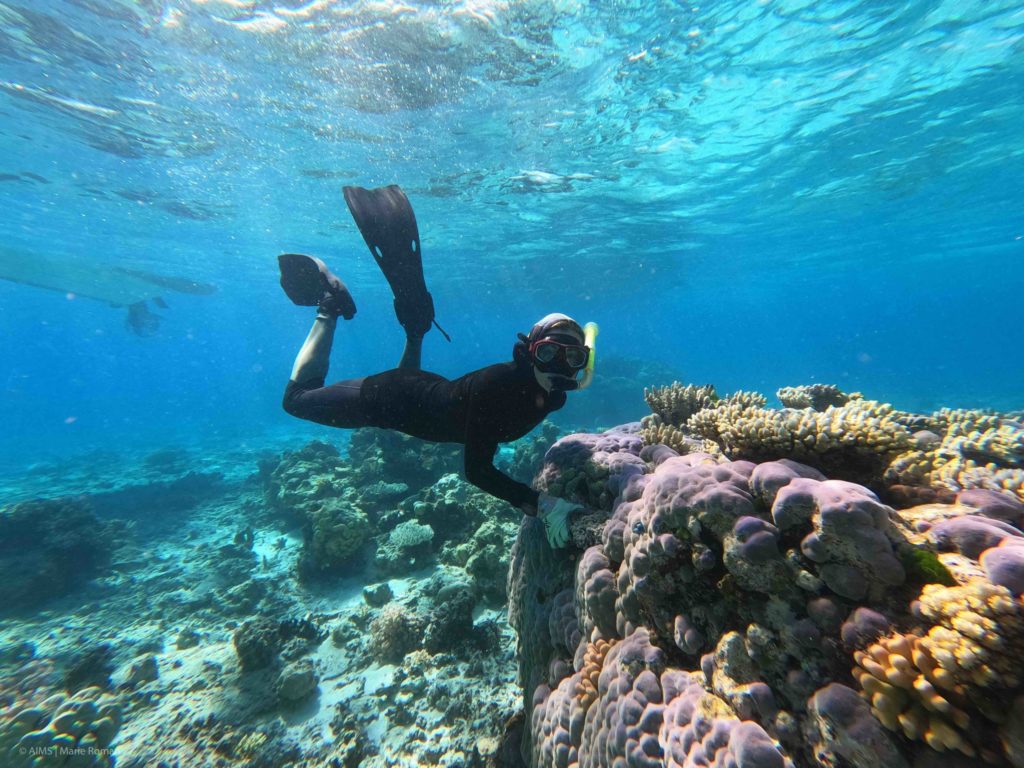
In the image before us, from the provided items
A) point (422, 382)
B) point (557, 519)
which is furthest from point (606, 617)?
point (422, 382)

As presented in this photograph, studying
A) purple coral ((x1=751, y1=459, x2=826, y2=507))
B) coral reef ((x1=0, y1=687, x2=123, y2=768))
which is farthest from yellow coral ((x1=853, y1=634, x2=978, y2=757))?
coral reef ((x1=0, y1=687, x2=123, y2=768))

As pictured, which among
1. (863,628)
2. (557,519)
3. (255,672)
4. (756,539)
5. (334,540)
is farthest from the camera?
(334,540)

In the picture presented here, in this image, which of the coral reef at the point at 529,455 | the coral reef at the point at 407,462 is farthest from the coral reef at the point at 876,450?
the coral reef at the point at 407,462

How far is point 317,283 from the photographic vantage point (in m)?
6.59

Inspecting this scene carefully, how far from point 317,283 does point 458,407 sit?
3764 millimetres

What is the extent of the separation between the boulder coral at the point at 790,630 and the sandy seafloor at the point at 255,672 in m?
1.99

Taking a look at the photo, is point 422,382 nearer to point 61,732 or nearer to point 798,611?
point 798,611

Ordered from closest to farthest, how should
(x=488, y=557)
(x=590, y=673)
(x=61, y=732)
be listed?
(x=590, y=673)
(x=61, y=732)
(x=488, y=557)

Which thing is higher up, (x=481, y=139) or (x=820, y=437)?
(x=481, y=139)

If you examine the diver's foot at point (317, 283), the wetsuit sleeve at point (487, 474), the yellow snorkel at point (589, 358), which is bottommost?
the wetsuit sleeve at point (487, 474)

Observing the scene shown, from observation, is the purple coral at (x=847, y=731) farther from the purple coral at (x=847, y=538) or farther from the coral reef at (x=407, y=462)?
the coral reef at (x=407, y=462)

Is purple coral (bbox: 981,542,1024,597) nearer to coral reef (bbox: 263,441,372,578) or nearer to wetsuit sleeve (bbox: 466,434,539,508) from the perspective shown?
wetsuit sleeve (bbox: 466,434,539,508)

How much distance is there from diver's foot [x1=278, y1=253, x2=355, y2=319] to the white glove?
14.6 ft

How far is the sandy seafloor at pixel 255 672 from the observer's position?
4.51 metres
